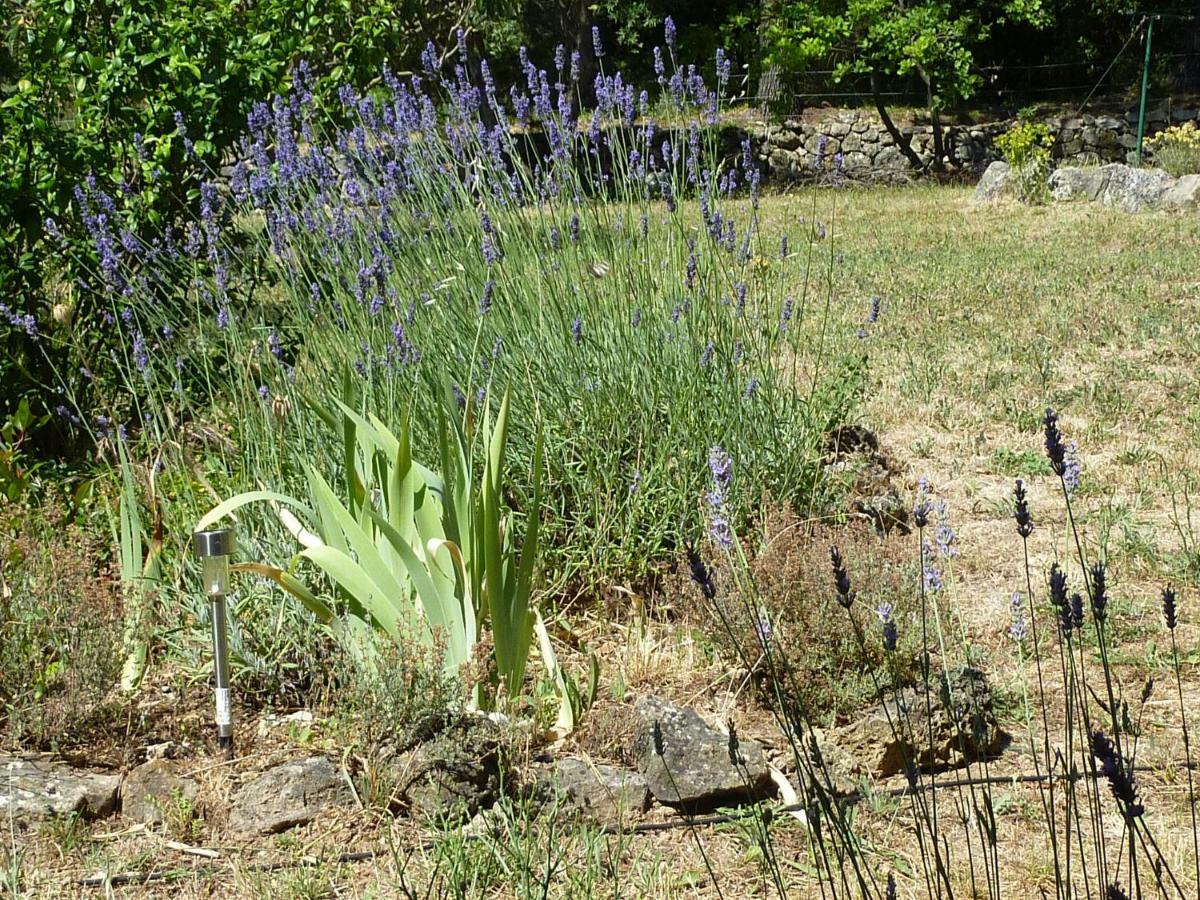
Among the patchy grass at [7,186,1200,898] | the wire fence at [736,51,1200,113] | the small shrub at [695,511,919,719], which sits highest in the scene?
the wire fence at [736,51,1200,113]

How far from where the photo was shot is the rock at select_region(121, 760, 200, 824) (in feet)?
8.19

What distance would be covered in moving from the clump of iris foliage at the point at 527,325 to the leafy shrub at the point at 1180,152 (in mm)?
9736

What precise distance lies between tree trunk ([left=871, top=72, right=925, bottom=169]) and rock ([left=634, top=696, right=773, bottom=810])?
1520 centimetres

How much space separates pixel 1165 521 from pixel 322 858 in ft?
9.99

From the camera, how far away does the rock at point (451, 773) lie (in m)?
2.45

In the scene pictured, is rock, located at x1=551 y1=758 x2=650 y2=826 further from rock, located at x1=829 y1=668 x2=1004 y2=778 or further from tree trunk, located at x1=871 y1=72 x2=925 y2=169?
tree trunk, located at x1=871 y1=72 x2=925 y2=169

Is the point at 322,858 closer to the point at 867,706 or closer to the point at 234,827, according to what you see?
the point at 234,827

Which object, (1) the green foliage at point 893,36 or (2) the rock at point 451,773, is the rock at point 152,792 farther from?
(1) the green foliage at point 893,36

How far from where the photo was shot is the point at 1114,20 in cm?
1877

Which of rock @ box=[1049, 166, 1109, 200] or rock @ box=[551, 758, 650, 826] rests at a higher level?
rock @ box=[1049, 166, 1109, 200]

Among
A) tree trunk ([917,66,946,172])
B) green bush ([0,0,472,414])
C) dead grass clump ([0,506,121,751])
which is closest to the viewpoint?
dead grass clump ([0,506,121,751])

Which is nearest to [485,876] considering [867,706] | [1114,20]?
[867,706]

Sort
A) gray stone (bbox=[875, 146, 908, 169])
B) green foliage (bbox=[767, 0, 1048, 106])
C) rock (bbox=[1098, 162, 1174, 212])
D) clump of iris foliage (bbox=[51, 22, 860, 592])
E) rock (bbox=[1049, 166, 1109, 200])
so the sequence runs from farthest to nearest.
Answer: gray stone (bbox=[875, 146, 908, 169])
green foliage (bbox=[767, 0, 1048, 106])
rock (bbox=[1049, 166, 1109, 200])
rock (bbox=[1098, 162, 1174, 212])
clump of iris foliage (bbox=[51, 22, 860, 592])

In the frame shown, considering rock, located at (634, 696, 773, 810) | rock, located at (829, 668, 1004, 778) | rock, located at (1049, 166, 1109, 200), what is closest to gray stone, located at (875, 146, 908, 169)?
rock, located at (1049, 166, 1109, 200)
